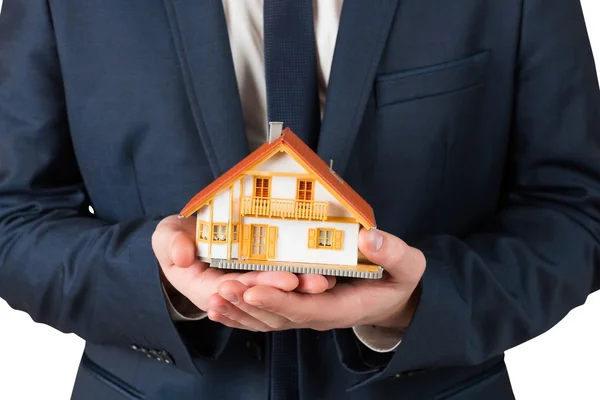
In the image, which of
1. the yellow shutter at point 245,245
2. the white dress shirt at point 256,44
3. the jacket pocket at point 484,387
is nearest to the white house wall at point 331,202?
the yellow shutter at point 245,245

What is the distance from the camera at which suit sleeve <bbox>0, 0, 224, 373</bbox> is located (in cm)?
150

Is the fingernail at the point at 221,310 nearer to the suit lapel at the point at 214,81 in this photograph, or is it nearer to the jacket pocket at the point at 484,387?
the suit lapel at the point at 214,81

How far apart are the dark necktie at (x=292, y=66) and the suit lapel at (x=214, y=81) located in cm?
6

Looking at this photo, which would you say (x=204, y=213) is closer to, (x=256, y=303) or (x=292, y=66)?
(x=256, y=303)

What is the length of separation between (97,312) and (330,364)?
39cm

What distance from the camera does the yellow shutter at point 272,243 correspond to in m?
1.24

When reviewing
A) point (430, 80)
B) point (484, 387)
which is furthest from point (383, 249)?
point (484, 387)

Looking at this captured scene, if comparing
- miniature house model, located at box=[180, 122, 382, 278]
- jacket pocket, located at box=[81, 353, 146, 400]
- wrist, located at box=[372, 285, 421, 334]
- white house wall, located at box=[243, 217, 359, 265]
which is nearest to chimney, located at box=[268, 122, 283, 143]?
miniature house model, located at box=[180, 122, 382, 278]

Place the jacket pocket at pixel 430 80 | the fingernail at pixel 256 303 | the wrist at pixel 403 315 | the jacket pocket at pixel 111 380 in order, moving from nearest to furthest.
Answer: the fingernail at pixel 256 303 < the wrist at pixel 403 315 < the jacket pocket at pixel 430 80 < the jacket pocket at pixel 111 380

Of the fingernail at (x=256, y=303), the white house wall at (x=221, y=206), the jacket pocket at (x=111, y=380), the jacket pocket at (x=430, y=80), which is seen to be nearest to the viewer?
the fingernail at (x=256, y=303)

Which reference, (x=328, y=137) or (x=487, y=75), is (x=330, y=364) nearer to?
(x=328, y=137)

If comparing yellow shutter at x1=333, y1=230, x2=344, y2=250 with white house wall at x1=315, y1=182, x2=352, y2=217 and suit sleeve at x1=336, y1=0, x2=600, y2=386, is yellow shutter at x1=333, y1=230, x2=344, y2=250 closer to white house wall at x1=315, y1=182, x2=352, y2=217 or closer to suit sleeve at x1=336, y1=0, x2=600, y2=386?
white house wall at x1=315, y1=182, x2=352, y2=217

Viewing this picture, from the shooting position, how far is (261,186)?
1.24m

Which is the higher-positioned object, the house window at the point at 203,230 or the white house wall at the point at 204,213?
the white house wall at the point at 204,213
